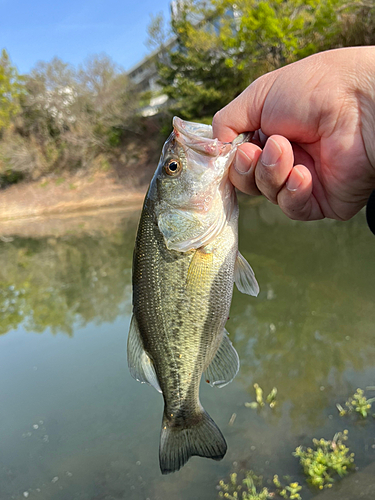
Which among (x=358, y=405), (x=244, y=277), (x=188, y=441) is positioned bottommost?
(x=358, y=405)

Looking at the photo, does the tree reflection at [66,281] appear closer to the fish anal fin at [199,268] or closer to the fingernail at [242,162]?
the fish anal fin at [199,268]

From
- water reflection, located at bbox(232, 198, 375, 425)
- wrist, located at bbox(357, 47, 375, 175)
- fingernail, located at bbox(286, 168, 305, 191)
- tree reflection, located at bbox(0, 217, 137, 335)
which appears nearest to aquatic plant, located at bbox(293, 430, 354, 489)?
water reflection, located at bbox(232, 198, 375, 425)

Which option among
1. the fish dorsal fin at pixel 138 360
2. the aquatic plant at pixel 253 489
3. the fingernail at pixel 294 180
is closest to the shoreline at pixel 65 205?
the aquatic plant at pixel 253 489

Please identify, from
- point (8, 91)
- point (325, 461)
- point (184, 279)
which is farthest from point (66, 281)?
point (8, 91)

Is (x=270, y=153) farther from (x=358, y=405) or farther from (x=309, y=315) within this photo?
(x=309, y=315)

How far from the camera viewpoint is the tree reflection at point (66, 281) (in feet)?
25.9

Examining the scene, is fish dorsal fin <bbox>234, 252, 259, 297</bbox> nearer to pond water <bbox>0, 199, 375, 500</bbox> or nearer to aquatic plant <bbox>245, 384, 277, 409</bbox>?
pond water <bbox>0, 199, 375, 500</bbox>

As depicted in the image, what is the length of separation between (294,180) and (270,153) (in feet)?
0.73

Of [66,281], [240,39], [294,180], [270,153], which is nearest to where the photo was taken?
[270,153]

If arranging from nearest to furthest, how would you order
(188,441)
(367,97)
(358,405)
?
(367,97), (188,441), (358,405)

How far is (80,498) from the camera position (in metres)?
3.65

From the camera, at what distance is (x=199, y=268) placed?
6.38 ft

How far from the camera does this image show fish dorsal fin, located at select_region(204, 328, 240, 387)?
82.2 inches

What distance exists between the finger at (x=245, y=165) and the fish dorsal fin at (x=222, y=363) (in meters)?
0.88
